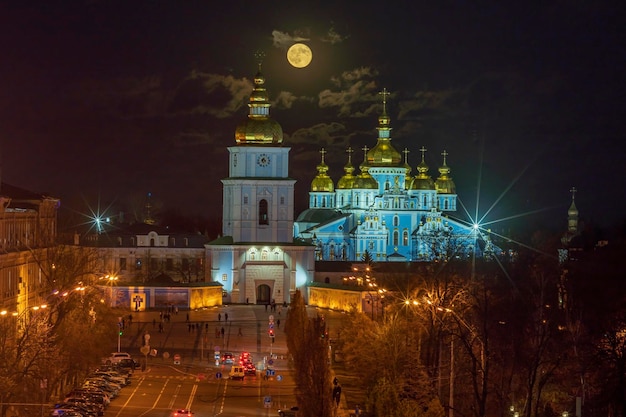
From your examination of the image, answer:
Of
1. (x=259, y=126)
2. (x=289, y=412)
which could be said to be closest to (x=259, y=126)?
(x=259, y=126)

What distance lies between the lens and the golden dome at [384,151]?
150 m

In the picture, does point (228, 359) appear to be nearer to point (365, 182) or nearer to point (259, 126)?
point (259, 126)

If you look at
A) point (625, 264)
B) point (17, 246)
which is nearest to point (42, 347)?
point (17, 246)

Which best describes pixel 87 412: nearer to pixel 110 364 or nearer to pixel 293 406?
pixel 293 406

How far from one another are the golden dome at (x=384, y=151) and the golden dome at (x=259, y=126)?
37.1 m

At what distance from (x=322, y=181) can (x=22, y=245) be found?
8609 cm

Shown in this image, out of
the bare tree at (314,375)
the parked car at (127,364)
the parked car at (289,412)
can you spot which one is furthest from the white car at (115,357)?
the parked car at (289,412)

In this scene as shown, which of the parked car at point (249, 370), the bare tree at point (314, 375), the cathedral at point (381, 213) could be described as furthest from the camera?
the cathedral at point (381, 213)

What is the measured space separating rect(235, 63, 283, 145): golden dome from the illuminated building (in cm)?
7

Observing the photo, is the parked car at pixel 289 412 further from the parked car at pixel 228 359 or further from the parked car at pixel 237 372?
the parked car at pixel 228 359

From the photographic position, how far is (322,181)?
15488cm

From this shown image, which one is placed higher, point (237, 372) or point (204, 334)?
point (204, 334)

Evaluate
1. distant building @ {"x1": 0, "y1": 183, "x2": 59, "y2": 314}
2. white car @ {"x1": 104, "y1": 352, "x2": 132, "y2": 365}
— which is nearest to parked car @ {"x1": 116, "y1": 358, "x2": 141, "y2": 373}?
white car @ {"x1": 104, "y1": 352, "x2": 132, "y2": 365}

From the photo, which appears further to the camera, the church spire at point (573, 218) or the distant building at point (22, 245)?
the church spire at point (573, 218)
